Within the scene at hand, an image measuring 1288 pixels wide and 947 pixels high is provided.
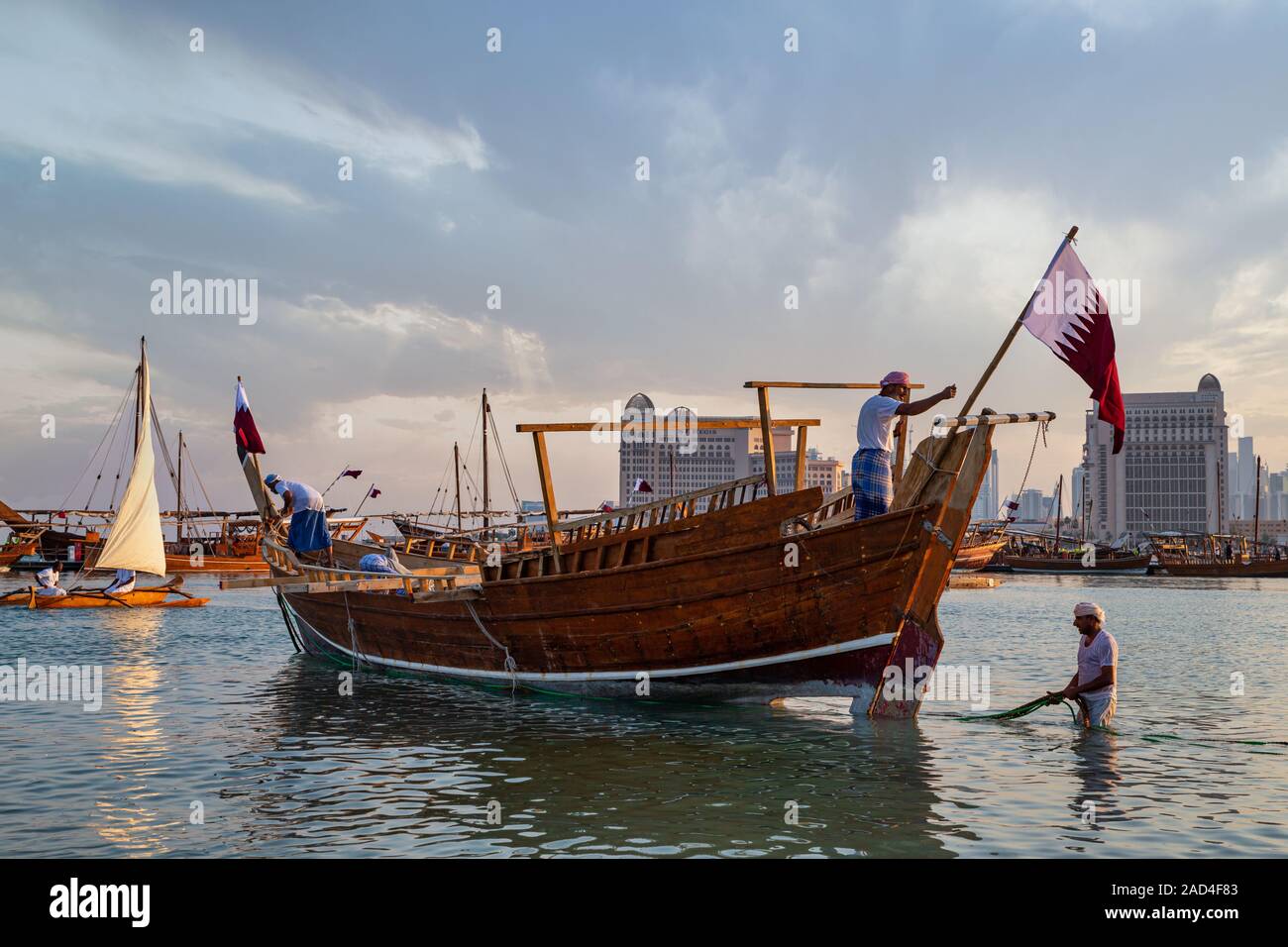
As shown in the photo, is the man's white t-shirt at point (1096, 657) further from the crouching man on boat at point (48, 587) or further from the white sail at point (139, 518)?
the crouching man on boat at point (48, 587)

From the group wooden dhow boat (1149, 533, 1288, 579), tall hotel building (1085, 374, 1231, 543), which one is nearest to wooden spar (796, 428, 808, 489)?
wooden dhow boat (1149, 533, 1288, 579)

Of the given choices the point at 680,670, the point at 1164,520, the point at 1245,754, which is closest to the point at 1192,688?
the point at 1245,754

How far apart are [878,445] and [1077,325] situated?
2606 mm

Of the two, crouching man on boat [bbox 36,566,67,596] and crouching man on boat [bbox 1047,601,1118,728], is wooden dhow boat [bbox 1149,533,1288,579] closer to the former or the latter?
crouching man on boat [bbox 1047,601,1118,728]

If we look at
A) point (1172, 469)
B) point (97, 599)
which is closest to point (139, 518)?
point (97, 599)

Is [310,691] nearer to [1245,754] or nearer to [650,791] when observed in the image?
[650,791]

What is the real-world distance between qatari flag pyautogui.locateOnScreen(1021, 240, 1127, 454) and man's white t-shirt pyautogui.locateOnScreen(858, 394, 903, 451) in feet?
5.98

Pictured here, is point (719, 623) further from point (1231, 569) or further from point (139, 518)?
point (1231, 569)

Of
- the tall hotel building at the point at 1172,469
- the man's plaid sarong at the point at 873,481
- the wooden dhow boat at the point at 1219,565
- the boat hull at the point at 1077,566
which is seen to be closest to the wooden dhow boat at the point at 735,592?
the man's plaid sarong at the point at 873,481

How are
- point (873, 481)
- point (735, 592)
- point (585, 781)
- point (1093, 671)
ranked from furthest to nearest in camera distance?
point (735, 592), point (873, 481), point (1093, 671), point (585, 781)

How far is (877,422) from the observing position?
11836 millimetres
